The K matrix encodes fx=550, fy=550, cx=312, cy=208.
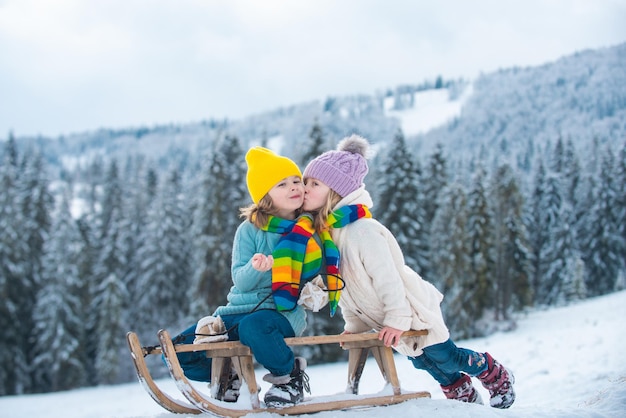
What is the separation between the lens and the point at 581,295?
36.5m

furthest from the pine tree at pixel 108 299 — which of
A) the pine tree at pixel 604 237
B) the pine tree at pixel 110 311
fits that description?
the pine tree at pixel 604 237

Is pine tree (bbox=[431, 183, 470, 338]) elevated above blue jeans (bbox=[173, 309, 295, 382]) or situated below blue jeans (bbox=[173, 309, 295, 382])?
below

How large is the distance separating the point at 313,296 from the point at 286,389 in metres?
0.70

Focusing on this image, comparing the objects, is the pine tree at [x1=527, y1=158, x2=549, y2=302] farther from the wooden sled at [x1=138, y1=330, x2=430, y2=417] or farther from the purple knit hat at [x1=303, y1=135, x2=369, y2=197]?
the wooden sled at [x1=138, y1=330, x2=430, y2=417]

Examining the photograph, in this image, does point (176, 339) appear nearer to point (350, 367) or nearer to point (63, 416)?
point (350, 367)

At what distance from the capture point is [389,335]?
4301 millimetres

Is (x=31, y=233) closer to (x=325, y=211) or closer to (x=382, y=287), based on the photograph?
(x=325, y=211)

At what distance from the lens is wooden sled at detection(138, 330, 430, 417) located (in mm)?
3783

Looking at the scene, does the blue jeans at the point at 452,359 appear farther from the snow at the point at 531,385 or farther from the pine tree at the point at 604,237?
the pine tree at the point at 604,237

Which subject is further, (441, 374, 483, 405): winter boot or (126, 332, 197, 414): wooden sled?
(441, 374, 483, 405): winter boot

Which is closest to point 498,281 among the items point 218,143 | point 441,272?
point 441,272

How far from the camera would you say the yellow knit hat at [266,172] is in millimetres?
4543

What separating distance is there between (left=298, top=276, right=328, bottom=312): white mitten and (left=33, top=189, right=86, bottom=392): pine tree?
2961 cm

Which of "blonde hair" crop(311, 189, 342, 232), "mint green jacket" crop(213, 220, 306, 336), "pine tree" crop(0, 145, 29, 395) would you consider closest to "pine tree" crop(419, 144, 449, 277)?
"pine tree" crop(0, 145, 29, 395)
